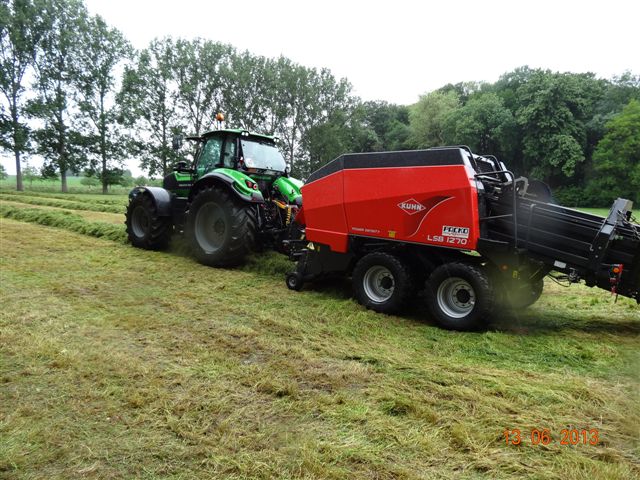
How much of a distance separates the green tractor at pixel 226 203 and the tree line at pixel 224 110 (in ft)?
85.8

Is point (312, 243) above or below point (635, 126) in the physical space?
below

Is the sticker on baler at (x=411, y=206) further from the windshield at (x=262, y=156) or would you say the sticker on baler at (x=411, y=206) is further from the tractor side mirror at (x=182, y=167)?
the tractor side mirror at (x=182, y=167)

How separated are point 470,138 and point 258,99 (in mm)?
22252

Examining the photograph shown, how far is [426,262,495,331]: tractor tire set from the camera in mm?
4094

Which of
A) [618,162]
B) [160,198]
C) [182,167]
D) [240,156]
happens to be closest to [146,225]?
[160,198]

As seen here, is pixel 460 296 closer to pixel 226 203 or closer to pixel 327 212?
pixel 327 212

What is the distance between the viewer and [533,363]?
344 cm

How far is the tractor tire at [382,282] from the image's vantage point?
4668 millimetres

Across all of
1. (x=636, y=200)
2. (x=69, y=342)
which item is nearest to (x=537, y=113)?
(x=636, y=200)

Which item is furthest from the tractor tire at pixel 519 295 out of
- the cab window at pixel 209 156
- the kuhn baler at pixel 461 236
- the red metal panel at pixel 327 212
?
the cab window at pixel 209 156

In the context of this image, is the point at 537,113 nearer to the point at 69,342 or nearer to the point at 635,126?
the point at 635,126
